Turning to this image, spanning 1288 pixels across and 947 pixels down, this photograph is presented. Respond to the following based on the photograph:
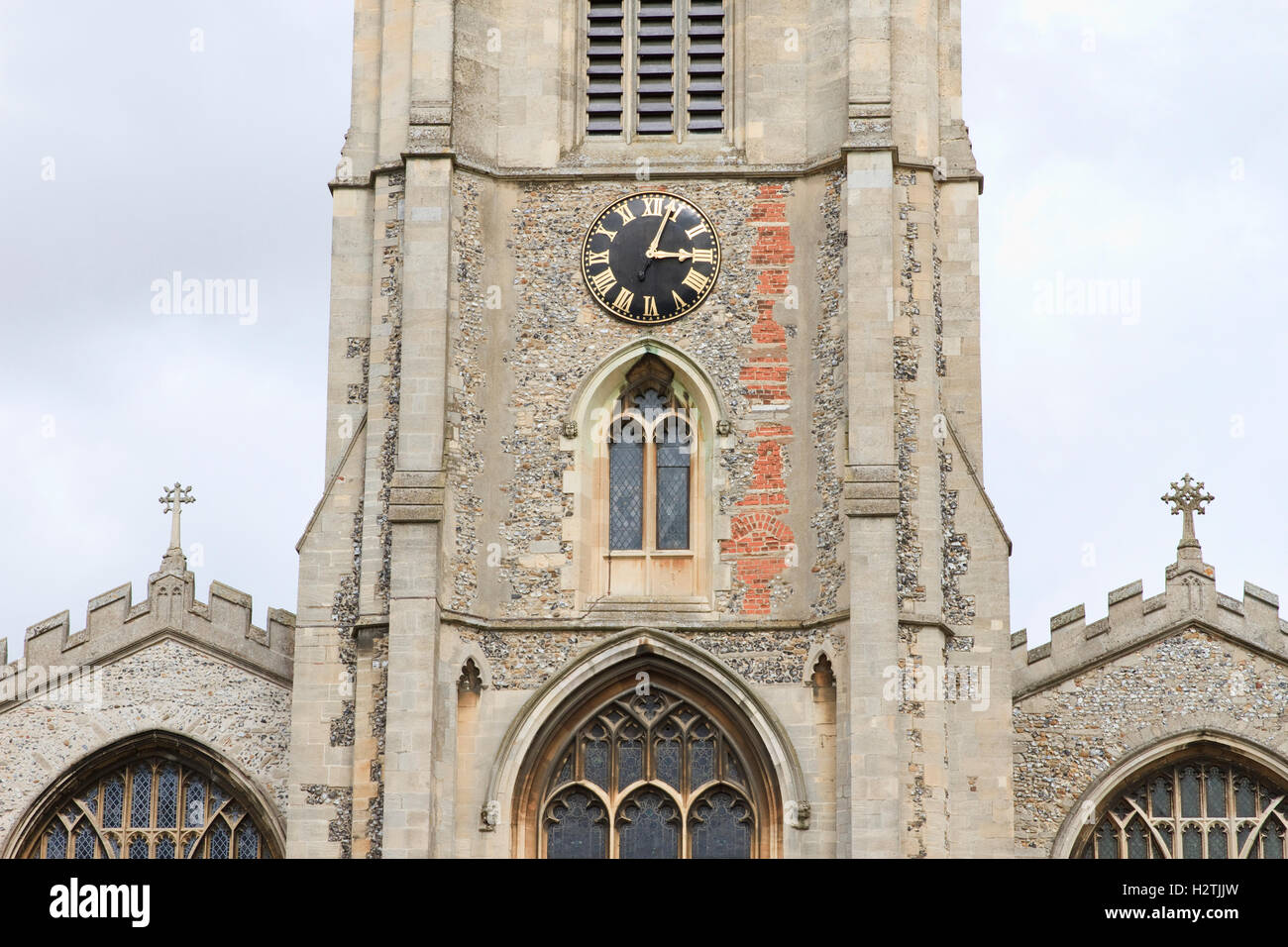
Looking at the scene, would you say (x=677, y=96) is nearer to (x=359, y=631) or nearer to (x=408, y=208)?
(x=408, y=208)

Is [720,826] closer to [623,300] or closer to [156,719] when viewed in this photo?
[623,300]

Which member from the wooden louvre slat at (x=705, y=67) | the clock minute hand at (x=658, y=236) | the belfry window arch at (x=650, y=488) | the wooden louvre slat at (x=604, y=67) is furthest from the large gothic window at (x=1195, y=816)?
the wooden louvre slat at (x=604, y=67)

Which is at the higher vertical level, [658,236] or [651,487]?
[658,236]

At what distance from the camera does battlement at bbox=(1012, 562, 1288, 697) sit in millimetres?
32781

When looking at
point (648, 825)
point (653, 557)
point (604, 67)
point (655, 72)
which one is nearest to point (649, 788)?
point (648, 825)

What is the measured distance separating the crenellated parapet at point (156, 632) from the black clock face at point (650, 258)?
17.3 feet

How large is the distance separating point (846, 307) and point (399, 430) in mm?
5090

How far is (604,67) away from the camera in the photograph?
34.5m

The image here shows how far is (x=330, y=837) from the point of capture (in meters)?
31.2

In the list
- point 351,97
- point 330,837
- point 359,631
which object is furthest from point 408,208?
point 330,837

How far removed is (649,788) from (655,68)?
8519 mm

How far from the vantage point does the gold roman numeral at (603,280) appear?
3334 cm

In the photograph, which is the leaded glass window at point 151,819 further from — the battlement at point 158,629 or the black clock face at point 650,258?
the black clock face at point 650,258

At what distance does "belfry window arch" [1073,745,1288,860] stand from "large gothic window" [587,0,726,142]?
8.96 m
